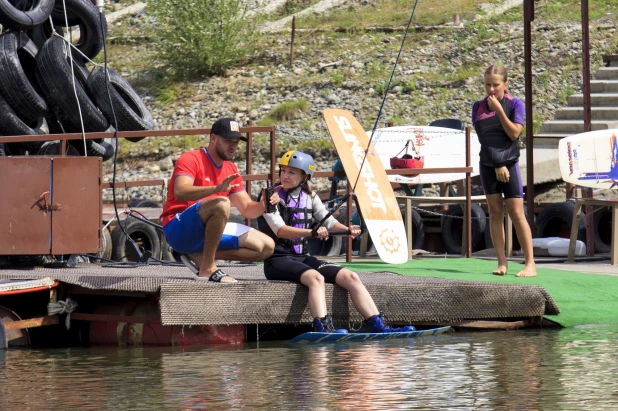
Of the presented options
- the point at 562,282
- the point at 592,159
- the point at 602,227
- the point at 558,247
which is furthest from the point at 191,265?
the point at 602,227

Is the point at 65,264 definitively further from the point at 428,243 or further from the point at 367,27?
the point at 367,27

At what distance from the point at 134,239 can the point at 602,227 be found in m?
5.42

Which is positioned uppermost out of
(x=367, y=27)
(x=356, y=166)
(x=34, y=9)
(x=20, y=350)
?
(x=367, y=27)

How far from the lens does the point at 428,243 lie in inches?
663

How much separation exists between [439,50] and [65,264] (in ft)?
82.4

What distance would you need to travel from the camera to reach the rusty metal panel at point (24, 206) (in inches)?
392

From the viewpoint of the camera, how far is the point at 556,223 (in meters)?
15.9

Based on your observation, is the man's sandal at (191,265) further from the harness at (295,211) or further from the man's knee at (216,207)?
the harness at (295,211)

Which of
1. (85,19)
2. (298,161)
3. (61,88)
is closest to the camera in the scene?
(298,161)

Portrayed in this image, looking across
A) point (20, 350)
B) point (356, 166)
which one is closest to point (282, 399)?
point (20, 350)

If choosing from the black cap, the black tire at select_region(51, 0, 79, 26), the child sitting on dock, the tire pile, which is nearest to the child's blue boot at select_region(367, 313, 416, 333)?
the child sitting on dock

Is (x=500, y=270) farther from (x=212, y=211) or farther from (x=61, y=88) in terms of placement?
(x=61, y=88)

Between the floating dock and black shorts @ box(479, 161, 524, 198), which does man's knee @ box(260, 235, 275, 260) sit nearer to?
the floating dock

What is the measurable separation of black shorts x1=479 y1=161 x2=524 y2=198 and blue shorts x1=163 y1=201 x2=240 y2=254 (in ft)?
8.53
